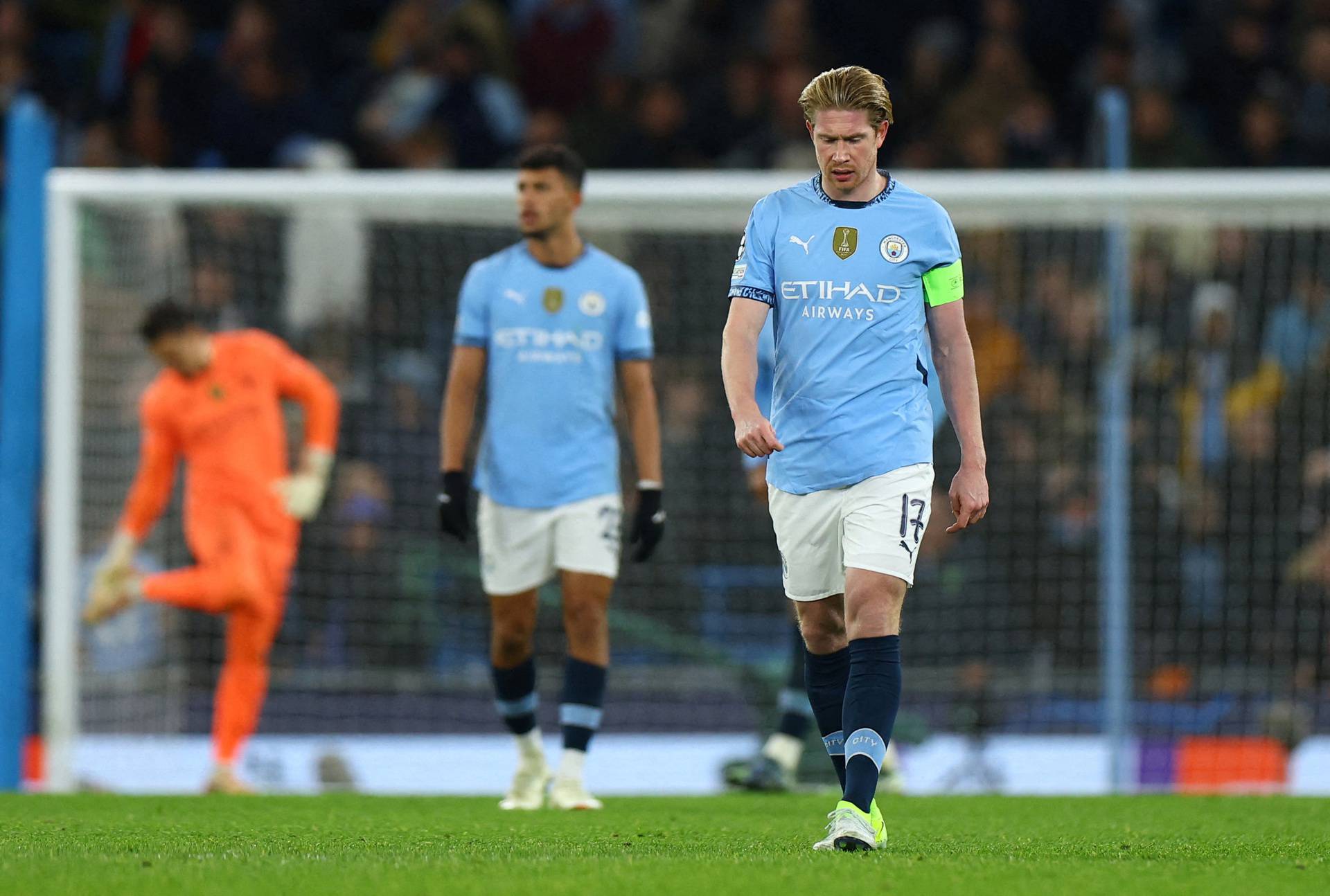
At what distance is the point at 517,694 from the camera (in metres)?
7.43

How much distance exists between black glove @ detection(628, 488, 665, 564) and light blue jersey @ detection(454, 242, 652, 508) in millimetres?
135

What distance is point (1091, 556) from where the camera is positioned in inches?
413

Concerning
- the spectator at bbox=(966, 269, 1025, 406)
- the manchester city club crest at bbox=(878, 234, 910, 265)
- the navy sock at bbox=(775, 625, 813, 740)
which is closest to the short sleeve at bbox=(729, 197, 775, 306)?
the manchester city club crest at bbox=(878, 234, 910, 265)

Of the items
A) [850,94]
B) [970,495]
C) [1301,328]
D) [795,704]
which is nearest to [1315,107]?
[1301,328]

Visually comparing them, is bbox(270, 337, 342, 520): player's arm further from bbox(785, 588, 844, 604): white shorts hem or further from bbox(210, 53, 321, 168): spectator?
bbox(210, 53, 321, 168): spectator

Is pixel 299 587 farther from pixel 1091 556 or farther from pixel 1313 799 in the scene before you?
pixel 1313 799

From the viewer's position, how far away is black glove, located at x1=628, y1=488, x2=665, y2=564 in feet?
23.7

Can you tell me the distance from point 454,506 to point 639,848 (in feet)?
7.47

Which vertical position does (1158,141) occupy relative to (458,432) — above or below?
above

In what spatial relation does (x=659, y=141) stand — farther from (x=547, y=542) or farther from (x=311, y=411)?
(x=547, y=542)

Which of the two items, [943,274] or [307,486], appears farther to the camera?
[307,486]

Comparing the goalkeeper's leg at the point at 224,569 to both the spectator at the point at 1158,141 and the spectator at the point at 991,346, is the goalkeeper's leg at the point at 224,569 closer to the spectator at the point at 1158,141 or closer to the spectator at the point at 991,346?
the spectator at the point at 991,346

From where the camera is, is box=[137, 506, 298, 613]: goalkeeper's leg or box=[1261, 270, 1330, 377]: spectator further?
box=[1261, 270, 1330, 377]: spectator

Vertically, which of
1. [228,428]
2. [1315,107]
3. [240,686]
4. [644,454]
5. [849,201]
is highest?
[1315,107]
